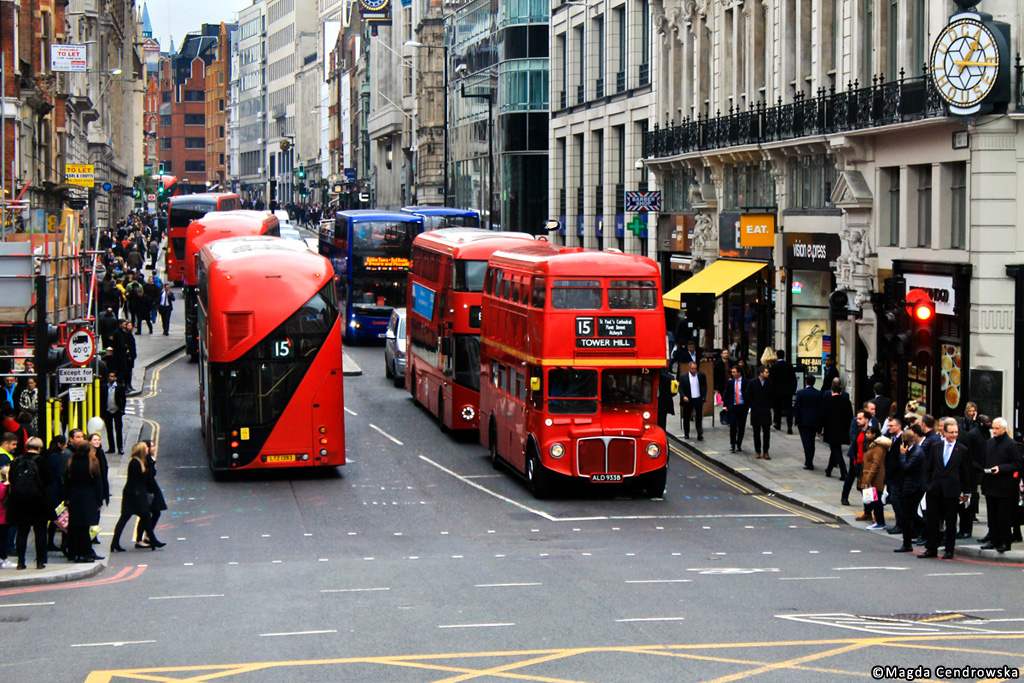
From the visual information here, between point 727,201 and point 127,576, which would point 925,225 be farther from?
point 127,576

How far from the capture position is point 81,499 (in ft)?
59.2

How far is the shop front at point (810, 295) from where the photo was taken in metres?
32.4

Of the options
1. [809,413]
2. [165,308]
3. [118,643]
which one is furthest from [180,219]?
[118,643]

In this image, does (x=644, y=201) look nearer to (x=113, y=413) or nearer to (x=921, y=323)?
(x=921, y=323)

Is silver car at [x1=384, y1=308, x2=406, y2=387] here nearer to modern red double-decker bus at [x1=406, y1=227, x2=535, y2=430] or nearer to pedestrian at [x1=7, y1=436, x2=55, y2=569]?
modern red double-decker bus at [x1=406, y1=227, x2=535, y2=430]

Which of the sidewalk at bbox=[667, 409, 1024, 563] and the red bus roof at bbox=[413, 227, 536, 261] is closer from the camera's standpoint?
the sidewalk at bbox=[667, 409, 1024, 563]

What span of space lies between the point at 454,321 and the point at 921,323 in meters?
8.92

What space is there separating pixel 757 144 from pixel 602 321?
14448 millimetres

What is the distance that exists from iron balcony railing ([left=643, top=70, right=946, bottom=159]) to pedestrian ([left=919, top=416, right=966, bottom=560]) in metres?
9.10

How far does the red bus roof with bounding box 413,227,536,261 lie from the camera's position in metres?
29.7

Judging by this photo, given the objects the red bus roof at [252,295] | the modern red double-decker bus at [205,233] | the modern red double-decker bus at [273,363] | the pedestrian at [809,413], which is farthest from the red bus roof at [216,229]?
the pedestrian at [809,413]

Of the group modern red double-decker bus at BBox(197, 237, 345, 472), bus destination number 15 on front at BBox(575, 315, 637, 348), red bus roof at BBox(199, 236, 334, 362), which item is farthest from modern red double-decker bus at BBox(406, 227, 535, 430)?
bus destination number 15 on front at BBox(575, 315, 637, 348)

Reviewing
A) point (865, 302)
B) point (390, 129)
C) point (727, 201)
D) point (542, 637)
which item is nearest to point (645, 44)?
point (727, 201)

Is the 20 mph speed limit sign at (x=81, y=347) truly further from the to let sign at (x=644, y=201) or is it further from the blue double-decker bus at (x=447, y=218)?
the blue double-decker bus at (x=447, y=218)
